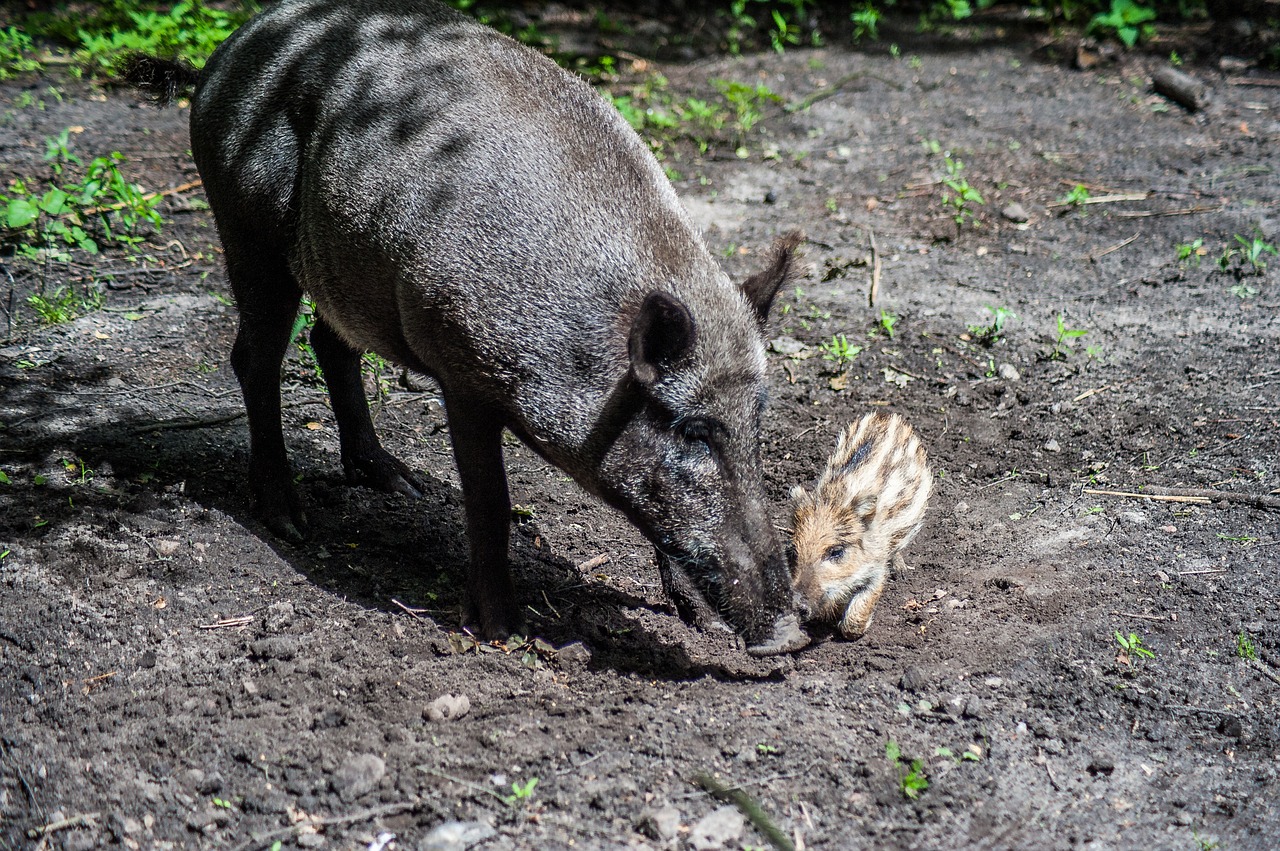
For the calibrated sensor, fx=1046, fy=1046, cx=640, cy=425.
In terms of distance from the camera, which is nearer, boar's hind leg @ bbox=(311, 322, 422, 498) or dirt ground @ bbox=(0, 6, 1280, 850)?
dirt ground @ bbox=(0, 6, 1280, 850)

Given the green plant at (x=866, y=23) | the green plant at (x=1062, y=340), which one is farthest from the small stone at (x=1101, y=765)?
the green plant at (x=866, y=23)

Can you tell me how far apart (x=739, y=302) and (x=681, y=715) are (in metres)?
1.29

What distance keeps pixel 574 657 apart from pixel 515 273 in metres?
1.29

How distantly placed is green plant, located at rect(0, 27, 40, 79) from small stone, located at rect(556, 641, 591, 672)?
673cm

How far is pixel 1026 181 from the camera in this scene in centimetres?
709

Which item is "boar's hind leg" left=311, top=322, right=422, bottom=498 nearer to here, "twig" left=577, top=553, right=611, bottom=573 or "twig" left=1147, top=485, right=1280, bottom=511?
"twig" left=577, top=553, right=611, bottom=573

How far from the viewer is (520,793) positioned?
9.18 ft

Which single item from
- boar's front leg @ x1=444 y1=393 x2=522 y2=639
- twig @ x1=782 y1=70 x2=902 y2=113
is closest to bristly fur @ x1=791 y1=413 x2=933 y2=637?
boar's front leg @ x1=444 y1=393 x2=522 y2=639

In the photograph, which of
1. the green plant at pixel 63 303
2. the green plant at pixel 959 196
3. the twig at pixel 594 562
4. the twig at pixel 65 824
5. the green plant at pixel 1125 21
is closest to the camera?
the twig at pixel 65 824

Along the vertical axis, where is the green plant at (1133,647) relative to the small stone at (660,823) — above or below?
below

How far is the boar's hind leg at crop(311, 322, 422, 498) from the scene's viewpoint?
4387 mm

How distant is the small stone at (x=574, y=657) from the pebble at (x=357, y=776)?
0.76m

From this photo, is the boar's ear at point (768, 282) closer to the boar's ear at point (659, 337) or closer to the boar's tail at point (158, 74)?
the boar's ear at point (659, 337)

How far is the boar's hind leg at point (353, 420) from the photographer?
4387 millimetres
